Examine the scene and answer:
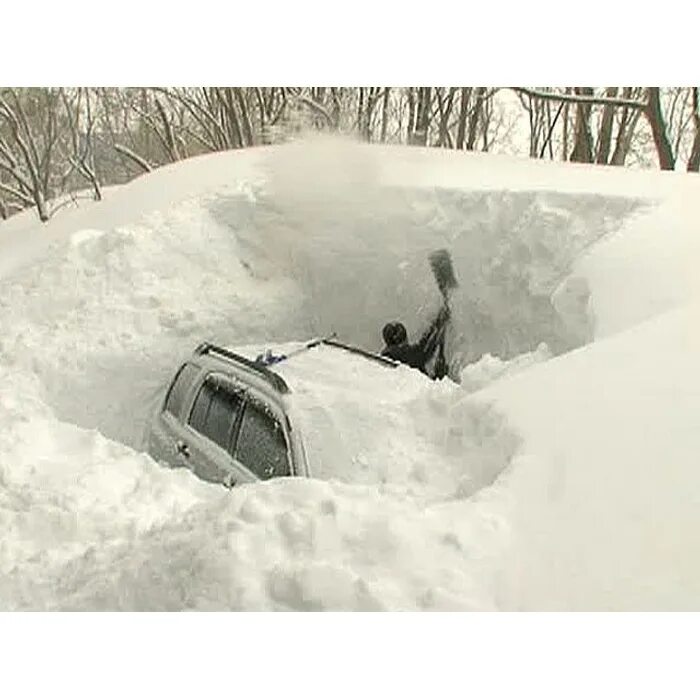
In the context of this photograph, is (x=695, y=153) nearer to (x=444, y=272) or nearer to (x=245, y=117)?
(x=444, y=272)

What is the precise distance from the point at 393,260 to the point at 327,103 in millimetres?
1577

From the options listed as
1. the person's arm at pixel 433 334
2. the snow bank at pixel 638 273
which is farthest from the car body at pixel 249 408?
the person's arm at pixel 433 334

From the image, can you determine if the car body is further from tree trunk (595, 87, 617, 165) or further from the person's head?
tree trunk (595, 87, 617, 165)

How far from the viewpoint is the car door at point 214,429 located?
3.88 m

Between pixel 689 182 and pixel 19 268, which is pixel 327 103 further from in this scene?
pixel 19 268

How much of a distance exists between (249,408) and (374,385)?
57 cm

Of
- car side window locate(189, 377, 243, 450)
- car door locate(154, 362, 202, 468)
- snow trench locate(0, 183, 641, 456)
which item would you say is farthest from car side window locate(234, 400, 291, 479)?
snow trench locate(0, 183, 641, 456)

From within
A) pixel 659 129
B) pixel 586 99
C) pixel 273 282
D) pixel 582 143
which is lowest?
pixel 273 282

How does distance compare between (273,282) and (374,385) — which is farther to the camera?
(273,282)

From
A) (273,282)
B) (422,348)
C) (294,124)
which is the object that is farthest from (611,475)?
(273,282)

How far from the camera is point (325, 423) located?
362 centimetres

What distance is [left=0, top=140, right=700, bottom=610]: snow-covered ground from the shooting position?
7.62ft

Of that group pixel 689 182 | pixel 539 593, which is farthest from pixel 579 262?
pixel 539 593

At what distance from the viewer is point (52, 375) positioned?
17.8 ft
